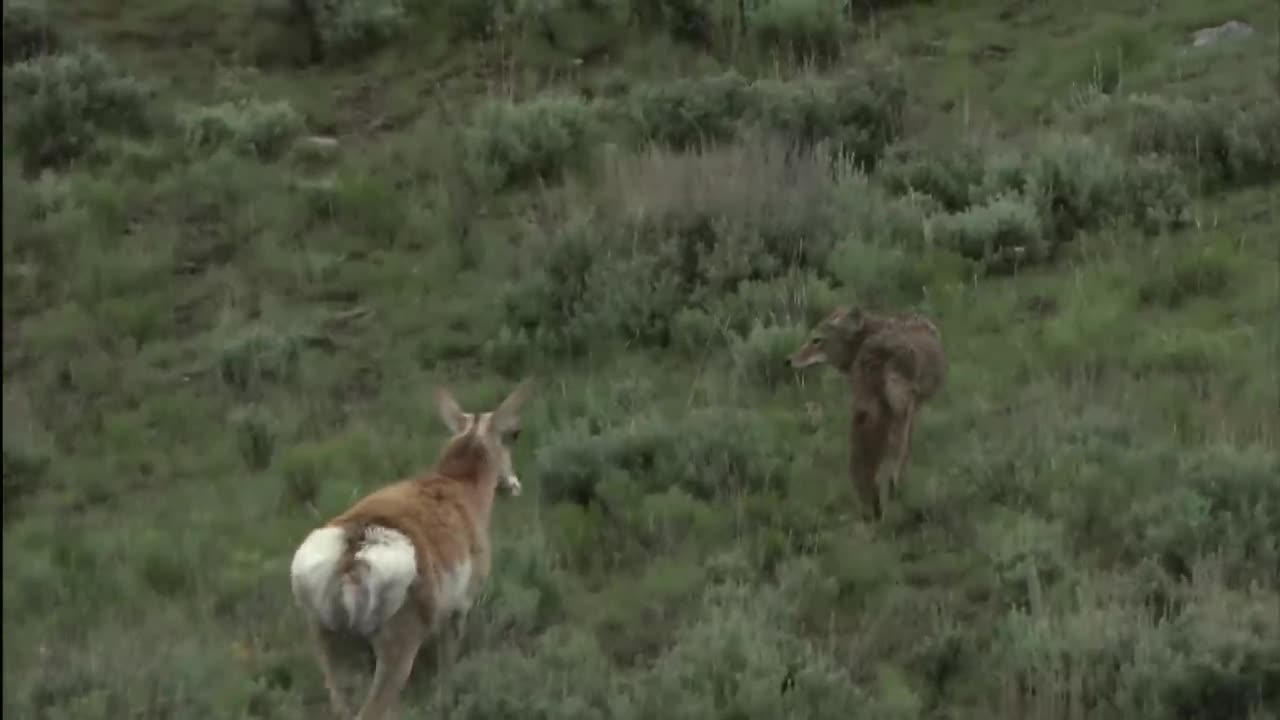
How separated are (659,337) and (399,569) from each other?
15.4ft

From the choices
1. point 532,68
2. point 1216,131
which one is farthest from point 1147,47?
point 532,68

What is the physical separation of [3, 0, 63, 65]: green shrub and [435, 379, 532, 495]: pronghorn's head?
28.8 feet

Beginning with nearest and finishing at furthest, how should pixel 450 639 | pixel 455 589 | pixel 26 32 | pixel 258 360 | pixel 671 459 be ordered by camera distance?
1. pixel 455 589
2. pixel 450 639
3. pixel 671 459
4. pixel 258 360
5. pixel 26 32

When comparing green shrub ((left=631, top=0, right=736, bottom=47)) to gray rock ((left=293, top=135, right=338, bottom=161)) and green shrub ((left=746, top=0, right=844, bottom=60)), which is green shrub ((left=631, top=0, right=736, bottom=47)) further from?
gray rock ((left=293, top=135, right=338, bottom=161))

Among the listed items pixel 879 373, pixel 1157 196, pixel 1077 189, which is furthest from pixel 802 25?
pixel 879 373

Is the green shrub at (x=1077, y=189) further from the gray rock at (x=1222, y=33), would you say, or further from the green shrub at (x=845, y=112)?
the gray rock at (x=1222, y=33)

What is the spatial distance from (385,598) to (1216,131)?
26.6 feet

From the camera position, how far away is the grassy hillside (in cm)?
688

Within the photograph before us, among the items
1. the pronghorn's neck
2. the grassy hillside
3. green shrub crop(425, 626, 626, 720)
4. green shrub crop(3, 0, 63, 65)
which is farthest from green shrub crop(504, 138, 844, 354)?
green shrub crop(3, 0, 63, 65)

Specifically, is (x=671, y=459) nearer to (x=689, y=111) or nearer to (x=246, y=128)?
(x=689, y=111)

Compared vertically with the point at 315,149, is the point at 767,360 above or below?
below

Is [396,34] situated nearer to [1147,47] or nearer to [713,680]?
[1147,47]

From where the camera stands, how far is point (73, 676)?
22.0 feet

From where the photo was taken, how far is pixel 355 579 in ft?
19.3
